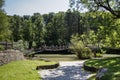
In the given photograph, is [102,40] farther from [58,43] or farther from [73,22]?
[73,22]

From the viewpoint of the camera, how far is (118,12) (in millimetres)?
25734

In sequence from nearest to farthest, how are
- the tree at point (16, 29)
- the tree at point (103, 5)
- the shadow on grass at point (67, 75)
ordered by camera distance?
the shadow on grass at point (67, 75) → the tree at point (103, 5) → the tree at point (16, 29)

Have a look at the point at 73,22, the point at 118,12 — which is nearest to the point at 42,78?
the point at 118,12

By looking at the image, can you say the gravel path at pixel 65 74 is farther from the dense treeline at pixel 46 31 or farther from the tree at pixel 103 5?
the dense treeline at pixel 46 31

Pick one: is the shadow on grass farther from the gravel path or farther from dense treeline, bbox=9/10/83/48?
dense treeline, bbox=9/10/83/48

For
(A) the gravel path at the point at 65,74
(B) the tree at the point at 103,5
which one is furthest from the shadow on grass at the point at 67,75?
(B) the tree at the point at 103,5

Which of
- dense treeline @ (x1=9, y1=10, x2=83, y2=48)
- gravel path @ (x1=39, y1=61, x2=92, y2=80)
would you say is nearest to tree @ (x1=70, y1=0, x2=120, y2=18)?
gravel path @ (x1=39, y1=61, x2=92, y2=80)

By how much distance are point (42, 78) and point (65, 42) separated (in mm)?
57887

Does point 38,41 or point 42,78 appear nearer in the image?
point 42,78

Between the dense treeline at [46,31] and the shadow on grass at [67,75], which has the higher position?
the dense treeline at [46,31]

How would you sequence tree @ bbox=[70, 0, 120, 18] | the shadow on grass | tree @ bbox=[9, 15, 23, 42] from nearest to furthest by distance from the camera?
the shadow on grass → tree @ bbox=[70, 0, 120, 18] → tree @ bbox=[9, 15, 23, 42]

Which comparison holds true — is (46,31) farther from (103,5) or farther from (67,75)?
(67,75)

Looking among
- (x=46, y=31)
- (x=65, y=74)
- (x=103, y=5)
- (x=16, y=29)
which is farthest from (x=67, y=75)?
(x=16, y=29)

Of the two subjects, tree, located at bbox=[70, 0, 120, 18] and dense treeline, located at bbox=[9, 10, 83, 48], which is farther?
dense treeline, located at bbox=[9, 10, 83, 48]
